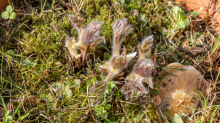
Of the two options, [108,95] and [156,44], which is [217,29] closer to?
[156,44]

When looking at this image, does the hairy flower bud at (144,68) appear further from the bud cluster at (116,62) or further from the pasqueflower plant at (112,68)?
the pasqueflower plant at (112,68)

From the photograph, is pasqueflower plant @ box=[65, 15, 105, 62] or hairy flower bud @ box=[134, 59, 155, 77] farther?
pasqueflower plant @ box=[65, 15, 105, 62]

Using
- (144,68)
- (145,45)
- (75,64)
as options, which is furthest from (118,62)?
(75,64)

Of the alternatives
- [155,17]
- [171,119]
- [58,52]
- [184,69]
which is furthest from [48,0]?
[171,119]

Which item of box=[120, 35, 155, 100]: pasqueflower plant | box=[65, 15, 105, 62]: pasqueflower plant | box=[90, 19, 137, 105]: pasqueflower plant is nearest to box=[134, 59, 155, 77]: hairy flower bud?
box=[120, 35, 155, 100]: pasqueflower plant

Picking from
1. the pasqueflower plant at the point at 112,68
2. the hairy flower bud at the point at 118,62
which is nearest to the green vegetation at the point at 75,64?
the pasqueflower plant at the point at 112,68

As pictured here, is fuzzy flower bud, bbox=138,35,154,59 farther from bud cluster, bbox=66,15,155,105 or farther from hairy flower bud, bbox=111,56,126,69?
hairy flower bud, bbox=111,56,126,69
